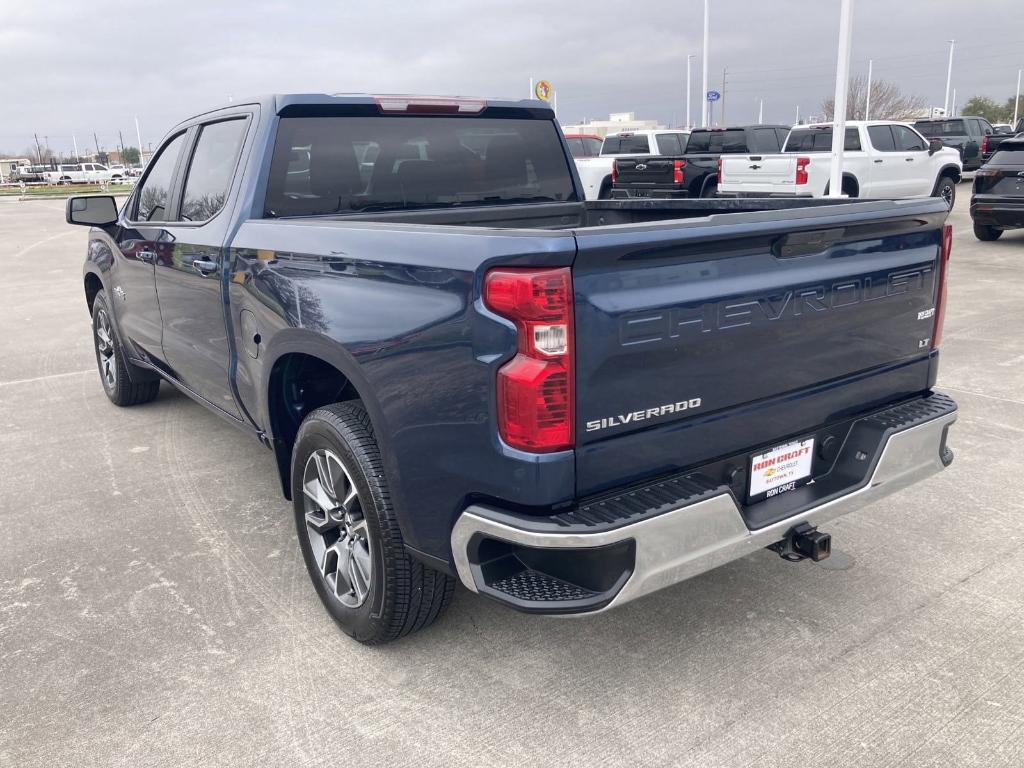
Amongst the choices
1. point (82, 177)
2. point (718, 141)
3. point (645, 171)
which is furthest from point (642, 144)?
point (82, 177)

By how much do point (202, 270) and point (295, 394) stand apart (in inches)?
34.3

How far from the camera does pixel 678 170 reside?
17719 mm

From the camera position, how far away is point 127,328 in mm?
5527

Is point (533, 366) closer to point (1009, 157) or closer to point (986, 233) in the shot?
point (1009, 157)

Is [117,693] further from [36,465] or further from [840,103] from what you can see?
[840,103]

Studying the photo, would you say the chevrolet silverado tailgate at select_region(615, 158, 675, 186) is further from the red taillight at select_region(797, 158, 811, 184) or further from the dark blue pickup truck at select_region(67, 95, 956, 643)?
the dark blue pickup truck at select_region(67, 95, 956, 643)

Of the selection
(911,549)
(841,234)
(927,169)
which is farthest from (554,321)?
(927,169)

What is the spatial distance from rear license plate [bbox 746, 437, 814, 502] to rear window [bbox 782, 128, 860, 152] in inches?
609

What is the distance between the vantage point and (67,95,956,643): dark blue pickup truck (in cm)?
234

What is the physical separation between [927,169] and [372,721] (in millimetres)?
17851

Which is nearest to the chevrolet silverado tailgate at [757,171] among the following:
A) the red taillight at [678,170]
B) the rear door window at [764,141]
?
the red taillight at [678,170]

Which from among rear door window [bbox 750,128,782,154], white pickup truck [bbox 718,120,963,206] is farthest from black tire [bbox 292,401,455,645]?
rear door window [bbox 750,128,782,154]

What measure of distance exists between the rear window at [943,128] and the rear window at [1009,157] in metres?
15.2

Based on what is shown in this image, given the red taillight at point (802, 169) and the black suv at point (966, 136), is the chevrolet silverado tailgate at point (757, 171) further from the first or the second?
the black suv at point (966, 136)
